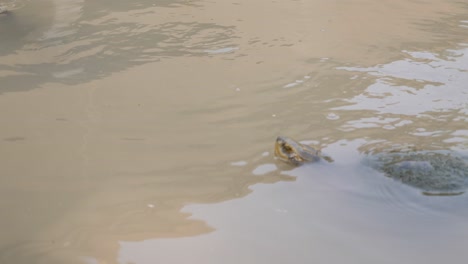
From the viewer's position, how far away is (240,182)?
10.6 ft

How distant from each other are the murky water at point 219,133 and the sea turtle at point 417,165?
0.22 ft

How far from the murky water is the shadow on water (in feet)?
0.10

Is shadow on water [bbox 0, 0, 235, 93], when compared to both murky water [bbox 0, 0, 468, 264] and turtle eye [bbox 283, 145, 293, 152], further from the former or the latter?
turtle eye [bbox 283, 145, 293, 152]

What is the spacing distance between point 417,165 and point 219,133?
1.37m

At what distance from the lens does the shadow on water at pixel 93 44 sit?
4867 millimetres

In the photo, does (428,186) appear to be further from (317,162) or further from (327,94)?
(327,94)

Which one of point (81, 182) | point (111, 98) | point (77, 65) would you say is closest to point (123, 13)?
point (77, 65)

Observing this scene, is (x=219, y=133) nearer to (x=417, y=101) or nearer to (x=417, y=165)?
(x=417, y=165)

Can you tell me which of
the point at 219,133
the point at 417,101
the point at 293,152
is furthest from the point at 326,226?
the point at 417,101

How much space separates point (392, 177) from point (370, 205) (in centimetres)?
30

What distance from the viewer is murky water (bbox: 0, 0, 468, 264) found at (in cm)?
269

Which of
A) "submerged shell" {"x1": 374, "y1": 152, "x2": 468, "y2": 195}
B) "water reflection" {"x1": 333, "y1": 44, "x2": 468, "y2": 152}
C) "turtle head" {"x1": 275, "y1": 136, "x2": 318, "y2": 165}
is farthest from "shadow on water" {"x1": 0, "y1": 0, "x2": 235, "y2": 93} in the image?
"submerged shell" {"x1": 374, "y1": 152, "x2": 468, "y2": 195}

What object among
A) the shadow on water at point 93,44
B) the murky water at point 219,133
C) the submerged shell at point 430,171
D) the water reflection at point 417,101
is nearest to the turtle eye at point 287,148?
the murky water at point 219,133

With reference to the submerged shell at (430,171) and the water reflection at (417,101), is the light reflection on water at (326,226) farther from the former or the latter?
the water reflection at (417,101)
